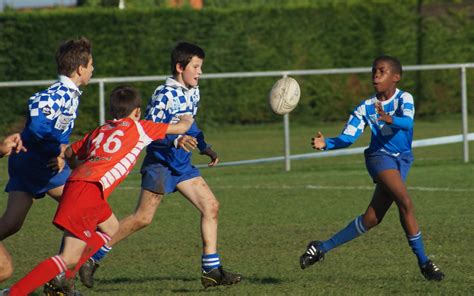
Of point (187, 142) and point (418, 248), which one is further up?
point (187, 142)

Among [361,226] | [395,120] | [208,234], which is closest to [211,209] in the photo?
[208,234]

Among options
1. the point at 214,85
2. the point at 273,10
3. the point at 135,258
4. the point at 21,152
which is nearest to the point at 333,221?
the point at 135,258

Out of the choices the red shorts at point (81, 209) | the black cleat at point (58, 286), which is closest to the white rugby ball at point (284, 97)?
the red shorts at point (81, 209)

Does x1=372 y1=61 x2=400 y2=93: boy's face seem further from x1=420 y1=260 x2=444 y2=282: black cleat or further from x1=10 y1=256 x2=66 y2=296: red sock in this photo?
x1=10 y1=256 x2=66 y2=296: red sock

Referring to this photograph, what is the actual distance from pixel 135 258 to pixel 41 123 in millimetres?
Answer: 2283

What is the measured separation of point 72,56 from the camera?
8406 mm

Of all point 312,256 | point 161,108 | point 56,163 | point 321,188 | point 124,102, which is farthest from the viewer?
point 321,188

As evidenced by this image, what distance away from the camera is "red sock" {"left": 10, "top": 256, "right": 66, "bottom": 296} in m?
7.10

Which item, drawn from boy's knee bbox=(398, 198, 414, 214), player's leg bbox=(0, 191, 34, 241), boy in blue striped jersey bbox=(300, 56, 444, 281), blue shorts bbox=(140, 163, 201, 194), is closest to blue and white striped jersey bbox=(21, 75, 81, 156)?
player's leg bbox=(0, 191, 34, 241)

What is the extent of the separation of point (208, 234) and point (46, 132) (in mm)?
1475

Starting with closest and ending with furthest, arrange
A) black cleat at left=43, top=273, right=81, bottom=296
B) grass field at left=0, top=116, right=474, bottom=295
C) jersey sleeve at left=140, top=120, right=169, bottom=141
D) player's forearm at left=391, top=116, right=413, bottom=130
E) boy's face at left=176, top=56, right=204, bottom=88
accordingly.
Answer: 1. black cleat at left=43, top=273, right=81, bottom=296
2. jersey sleeve at left=140, top=120, right=169, bottom=141
3. player's forearm at left=391, top=116, right=413, bottom=130
4. grass field at left=0, top=116, right=474, bottom=295
5. boy's face at left=176, top=56, right=204, bottom=88

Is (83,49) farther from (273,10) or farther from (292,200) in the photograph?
(273,10)

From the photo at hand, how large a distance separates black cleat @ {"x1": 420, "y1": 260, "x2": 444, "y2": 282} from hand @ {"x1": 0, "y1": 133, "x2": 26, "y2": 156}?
312 centimetres

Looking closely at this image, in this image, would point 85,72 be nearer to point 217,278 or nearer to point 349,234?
point 217,278
